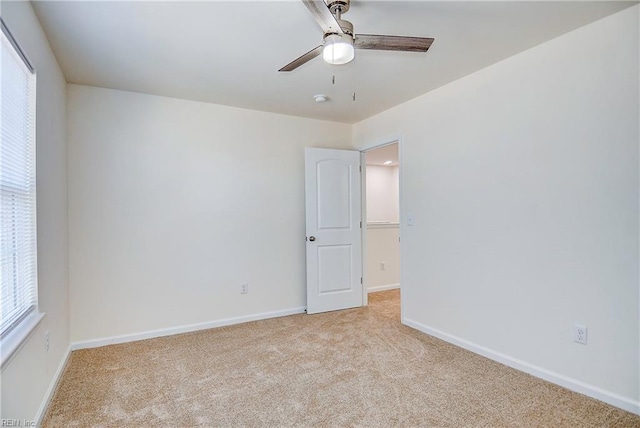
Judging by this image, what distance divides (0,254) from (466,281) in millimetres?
3108

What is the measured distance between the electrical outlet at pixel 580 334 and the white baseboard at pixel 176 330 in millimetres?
2660

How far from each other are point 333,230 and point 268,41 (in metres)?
2.37

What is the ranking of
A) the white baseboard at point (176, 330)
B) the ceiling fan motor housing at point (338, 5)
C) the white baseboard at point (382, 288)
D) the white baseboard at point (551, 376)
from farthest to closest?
1. the white baseboard at point (382, 288)
2. the white baseboard at point (176, 330)
3. the white baseboard at point (551, 376)
4. the ceiling fan motor housing at point (338, 5)

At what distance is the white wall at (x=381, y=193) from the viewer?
702 centimetres

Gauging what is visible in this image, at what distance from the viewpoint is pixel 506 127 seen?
268cm

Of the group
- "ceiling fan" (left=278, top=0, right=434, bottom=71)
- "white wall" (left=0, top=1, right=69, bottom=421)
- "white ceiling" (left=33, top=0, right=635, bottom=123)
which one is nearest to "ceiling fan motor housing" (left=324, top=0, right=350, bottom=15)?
"ceiling fan" (left=278, top=0, right=434, bottom=71)

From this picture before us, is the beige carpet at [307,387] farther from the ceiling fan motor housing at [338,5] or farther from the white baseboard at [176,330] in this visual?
the ceiling fan motor housing at [338,5]

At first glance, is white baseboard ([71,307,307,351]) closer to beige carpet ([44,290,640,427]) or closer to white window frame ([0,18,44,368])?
beige carpet ([44,290,640,427])

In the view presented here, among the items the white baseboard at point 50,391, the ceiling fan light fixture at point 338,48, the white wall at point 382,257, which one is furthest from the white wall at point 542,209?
the white baseboard at point 50,391

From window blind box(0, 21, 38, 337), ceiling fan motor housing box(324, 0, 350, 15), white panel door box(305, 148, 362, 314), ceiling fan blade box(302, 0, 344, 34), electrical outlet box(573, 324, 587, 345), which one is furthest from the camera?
white panel door box(305, 148, 362, 314)

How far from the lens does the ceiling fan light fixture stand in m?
1.71

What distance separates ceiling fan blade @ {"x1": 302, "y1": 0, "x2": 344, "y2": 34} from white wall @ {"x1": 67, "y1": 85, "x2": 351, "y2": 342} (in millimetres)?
2333

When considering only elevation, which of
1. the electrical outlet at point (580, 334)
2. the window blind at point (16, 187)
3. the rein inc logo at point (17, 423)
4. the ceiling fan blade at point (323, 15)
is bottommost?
the rein inc logo at point (17, 423)

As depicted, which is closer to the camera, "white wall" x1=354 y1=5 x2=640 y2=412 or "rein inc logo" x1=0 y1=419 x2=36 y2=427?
"rein inc logo" x1=0 y1=419 x2=36 y2=427
